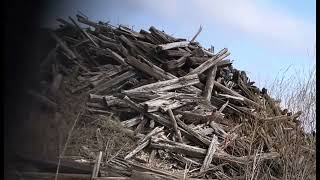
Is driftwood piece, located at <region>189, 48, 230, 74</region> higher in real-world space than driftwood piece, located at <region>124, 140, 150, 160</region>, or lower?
higher

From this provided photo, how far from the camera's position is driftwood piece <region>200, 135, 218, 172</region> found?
3.61m

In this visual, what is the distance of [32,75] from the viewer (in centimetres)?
205

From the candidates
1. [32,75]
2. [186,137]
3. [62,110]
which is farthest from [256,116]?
[32,75]

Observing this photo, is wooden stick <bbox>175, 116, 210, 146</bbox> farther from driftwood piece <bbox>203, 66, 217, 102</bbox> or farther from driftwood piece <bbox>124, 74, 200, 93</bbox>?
driftwood piece <bbox>203, 66, 217, 102</bbox>

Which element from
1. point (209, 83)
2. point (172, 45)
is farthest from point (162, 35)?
point (209, 83)

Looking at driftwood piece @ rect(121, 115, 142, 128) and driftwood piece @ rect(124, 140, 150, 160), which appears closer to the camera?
driftwood piece @ rect(124, 140, 150, 160)

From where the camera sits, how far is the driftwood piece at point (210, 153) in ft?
11.8

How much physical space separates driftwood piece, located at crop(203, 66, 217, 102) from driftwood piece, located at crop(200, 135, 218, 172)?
0.56 meters

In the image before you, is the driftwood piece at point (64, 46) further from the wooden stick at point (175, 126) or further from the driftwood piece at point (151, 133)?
the wooden stick at point (175, 126)

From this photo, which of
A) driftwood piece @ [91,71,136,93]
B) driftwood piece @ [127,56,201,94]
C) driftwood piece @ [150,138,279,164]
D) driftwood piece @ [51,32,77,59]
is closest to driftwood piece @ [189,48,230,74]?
driftwood piece @ [127,56,201,94]

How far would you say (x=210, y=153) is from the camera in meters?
3.71

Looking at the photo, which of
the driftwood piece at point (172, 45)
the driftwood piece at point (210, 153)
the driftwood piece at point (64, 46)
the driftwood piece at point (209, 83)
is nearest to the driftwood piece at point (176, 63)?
the driftwood piece at point (172, 45)

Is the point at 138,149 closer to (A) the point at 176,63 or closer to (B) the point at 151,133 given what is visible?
(B) the point at 151,133

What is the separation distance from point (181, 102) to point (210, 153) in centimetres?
61
